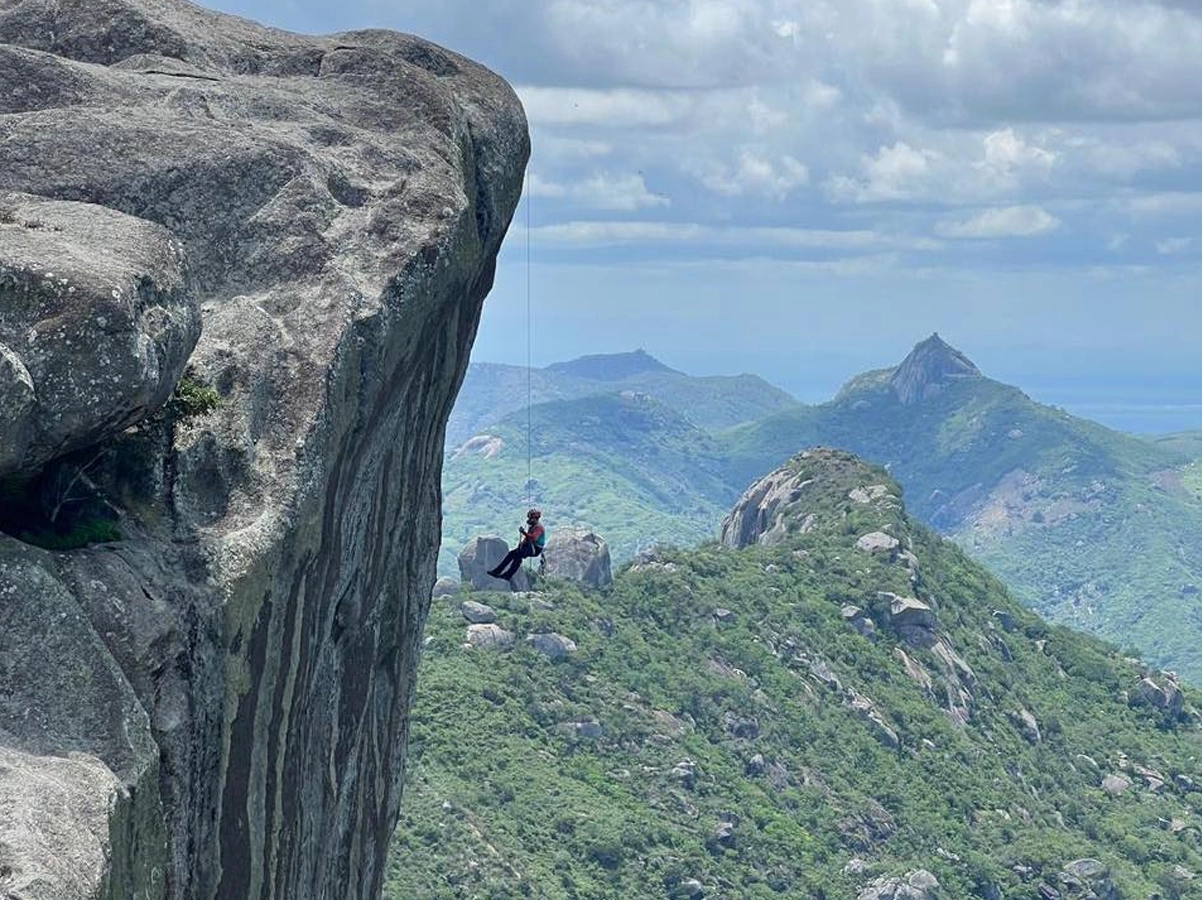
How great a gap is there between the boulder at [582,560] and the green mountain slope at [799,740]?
1.33m

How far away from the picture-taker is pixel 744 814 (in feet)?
366

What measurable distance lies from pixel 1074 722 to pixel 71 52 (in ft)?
386

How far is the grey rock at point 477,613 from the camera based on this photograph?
122 metres

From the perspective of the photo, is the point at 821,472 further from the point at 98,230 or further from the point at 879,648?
the point at 98,230

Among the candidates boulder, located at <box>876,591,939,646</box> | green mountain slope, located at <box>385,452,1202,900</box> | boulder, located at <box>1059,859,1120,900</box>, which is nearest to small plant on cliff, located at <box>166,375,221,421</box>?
green mountain slope, located at <box>385,452,1202,900</box>

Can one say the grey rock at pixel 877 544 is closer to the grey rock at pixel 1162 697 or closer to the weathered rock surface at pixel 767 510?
the weathered rock surface at pixel 767 510

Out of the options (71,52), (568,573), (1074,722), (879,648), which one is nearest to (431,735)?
(568,573)

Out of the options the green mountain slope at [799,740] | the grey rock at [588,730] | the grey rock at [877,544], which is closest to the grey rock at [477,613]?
the green mountain slope at [799,740]

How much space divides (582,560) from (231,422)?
110045 mm

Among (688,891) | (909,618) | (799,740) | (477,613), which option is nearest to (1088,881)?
(799,740)

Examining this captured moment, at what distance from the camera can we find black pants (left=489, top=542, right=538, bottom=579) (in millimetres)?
33781

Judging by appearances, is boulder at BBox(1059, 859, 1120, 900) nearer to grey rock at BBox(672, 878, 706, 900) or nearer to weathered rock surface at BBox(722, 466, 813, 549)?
grey rock at BBox(672, 878, 706, 900)

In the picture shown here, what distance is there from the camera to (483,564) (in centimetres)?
12431

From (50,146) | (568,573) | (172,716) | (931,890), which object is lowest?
(931,890)
